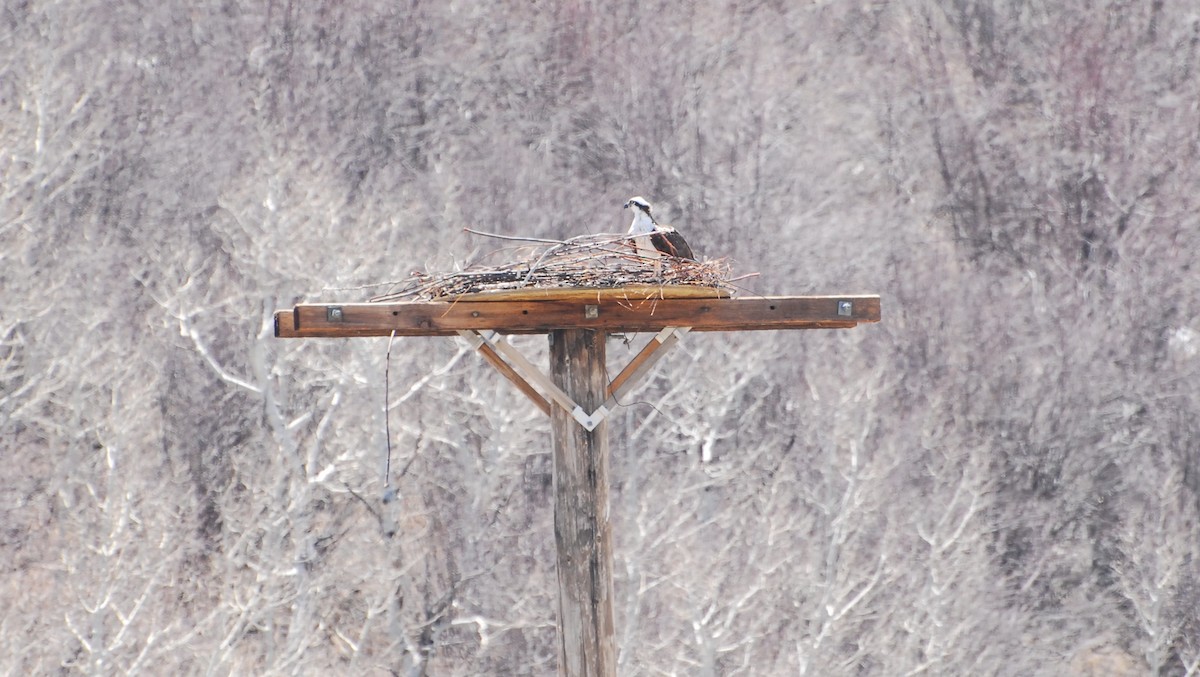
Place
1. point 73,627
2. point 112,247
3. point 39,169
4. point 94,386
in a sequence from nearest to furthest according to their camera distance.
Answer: point 73,627, point 94,386, point 39,169, point 112,247

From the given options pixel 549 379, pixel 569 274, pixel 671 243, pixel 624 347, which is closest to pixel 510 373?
pixel 549 379

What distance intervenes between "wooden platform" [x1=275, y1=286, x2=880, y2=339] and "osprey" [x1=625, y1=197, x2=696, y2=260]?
80 centimetres

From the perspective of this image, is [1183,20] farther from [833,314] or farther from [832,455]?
[833,314]

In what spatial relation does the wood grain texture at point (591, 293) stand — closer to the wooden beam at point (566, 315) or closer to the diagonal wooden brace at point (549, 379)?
the wooden beam at point (566, 315)

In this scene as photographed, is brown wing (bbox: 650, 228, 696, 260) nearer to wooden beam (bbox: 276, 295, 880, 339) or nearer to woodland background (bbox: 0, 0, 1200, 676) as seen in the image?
wooden beam (bbox: 276, 295, 880, 339)

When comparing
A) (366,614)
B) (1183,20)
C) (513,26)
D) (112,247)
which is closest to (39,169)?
(112,247)

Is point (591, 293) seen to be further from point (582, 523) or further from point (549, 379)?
point (582, 523)

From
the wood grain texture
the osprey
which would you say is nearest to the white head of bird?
the osprey

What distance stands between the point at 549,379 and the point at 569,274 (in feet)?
1.44

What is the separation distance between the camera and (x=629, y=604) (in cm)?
2330

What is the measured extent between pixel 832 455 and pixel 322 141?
11.4 m

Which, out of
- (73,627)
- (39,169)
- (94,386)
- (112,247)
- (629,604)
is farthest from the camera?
(112,247)

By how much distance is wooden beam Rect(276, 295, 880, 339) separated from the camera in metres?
7.40

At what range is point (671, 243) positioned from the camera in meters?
9.52
